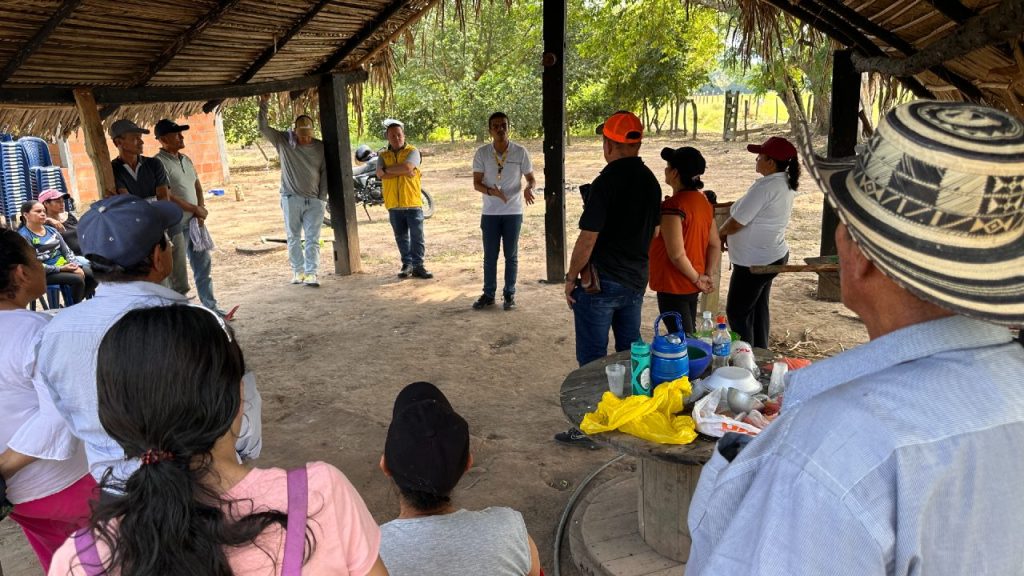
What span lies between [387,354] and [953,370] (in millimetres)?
4591

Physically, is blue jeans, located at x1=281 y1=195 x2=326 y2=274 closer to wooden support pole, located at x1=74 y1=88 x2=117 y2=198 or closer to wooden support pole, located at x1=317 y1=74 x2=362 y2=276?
wooden support pole, located at x1=317 y1=74 x2=362 y2=276

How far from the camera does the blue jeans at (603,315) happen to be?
11.3 ft

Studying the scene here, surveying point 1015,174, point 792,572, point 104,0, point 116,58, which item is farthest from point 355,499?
point 116,58

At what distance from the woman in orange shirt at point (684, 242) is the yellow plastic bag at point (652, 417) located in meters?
1.36

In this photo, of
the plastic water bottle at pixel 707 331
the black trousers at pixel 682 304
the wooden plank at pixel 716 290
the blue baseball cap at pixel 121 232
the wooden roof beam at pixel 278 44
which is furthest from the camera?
the wooden roof beam at pixel 278 44

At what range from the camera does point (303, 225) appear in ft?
23.2

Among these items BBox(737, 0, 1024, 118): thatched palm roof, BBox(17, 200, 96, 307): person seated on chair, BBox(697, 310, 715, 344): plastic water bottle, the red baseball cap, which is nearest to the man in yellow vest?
BBox(17, 200, 96, 307): person seated on chair

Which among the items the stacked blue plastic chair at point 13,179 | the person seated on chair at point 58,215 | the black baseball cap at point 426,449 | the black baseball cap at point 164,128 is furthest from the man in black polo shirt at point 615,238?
the stacked blue plastic chair at point 13,179

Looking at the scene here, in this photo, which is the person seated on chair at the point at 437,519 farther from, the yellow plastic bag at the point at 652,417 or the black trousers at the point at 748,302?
the black trousers at the point at 748,302

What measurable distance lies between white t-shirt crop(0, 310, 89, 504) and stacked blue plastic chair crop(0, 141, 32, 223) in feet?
24.3

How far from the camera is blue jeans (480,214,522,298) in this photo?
19.4ft

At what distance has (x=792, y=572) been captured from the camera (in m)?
0.86

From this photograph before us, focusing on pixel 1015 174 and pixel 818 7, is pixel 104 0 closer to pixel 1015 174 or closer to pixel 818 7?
pixel 818 7

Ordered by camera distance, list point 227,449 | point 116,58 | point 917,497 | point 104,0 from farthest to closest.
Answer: point 116,58 → point 104,0 → point 227,449 → point 917,497
